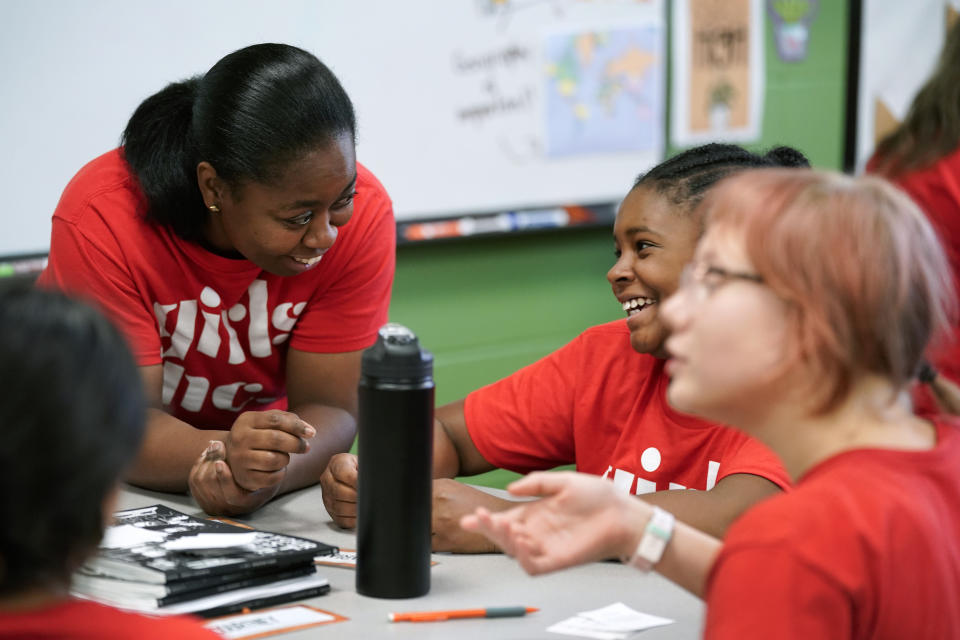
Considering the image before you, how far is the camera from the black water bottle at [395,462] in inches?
49.0

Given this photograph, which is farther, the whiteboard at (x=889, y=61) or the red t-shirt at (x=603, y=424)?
the whiteboard at (x=889, y=61)

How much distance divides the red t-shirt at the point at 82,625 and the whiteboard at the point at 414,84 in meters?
1.82

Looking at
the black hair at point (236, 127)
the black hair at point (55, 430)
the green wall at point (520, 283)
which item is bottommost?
the green wall at point (520, 283)

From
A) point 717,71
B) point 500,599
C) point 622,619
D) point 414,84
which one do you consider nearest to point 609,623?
point 622,619

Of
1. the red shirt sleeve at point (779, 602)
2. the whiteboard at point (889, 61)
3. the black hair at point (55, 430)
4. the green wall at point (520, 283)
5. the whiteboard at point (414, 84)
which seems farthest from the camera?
the whiteboard at point (889, 61)

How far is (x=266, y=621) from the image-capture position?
3.92 ft

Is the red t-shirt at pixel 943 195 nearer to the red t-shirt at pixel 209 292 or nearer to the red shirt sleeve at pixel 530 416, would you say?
the red shirt sleeve at pixel 530 416

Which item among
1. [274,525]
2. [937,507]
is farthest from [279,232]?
[937,507]

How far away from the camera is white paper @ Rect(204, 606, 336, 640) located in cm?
116

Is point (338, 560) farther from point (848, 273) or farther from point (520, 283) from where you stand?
point (520, 283)

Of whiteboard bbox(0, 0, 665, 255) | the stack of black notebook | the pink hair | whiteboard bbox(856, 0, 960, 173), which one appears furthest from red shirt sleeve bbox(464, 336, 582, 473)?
whiteboard bbox(856, 0, 960, 173)

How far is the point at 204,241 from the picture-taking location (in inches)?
69.5

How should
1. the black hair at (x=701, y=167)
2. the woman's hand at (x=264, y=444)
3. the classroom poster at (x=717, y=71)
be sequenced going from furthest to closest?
the classroom poster at (x=717, y=71) → the black hair at (x=701, y=167) → the woman's hand at (x=264, y=444)

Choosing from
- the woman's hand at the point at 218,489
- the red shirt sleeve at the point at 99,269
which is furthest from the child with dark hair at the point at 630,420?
the red shirt sleeve at the point at 99,269
